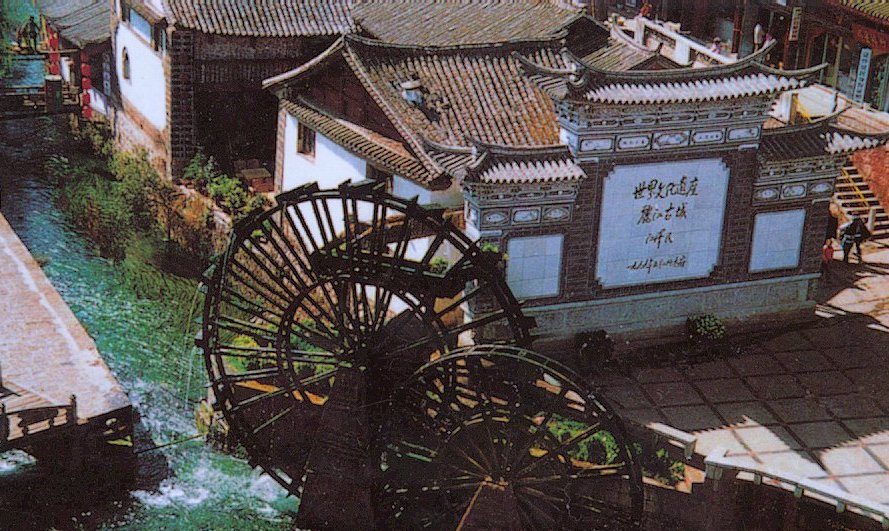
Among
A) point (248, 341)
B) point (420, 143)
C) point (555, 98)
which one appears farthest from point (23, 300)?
point (555, 98)

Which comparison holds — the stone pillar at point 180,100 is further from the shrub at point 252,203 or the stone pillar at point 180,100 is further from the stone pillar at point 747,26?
the stone pillar at point 747,26

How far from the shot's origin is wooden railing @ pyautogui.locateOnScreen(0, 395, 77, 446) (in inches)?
815

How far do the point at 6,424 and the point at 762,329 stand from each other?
1399cm

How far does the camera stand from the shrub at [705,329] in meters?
23.1

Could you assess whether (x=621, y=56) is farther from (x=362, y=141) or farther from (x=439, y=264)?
(x=439, y=264)

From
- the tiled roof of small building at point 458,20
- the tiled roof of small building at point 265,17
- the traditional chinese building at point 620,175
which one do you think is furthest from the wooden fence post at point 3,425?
the tiled roof of small building at point 265,17

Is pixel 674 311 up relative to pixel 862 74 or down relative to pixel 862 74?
down

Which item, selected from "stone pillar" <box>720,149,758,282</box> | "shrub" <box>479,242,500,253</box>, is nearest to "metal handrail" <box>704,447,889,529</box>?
"shrub" <box>479,242,500,253</box>

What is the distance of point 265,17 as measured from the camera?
109 feet

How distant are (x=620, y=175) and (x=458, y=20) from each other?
10411 millimetres

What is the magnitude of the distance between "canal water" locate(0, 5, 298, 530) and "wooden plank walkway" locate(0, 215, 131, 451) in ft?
3.43

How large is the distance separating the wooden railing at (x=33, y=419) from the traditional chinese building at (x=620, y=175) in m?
7.58

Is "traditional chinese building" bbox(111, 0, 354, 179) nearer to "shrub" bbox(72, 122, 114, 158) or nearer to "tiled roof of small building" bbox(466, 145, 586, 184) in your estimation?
"shrub" bbox(72, 122, 114, 158)

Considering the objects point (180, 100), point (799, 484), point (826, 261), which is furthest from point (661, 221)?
point (180, 100)
